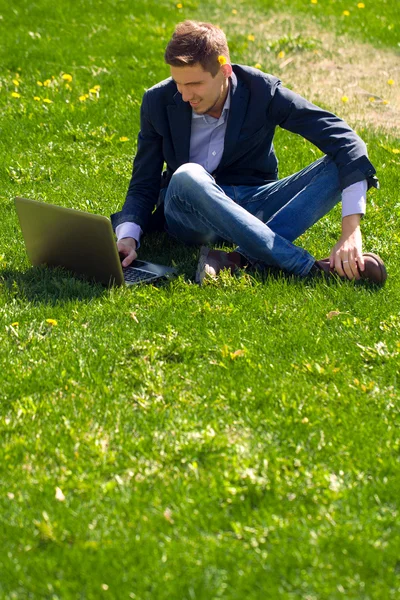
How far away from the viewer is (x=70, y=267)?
437 cm

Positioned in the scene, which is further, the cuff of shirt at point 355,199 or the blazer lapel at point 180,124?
the blazer lapel at point 180,124

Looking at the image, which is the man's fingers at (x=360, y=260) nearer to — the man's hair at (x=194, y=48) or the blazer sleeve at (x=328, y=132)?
the blazer sleeve at (x=328, y=132)

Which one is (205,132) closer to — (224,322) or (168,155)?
(168,155)

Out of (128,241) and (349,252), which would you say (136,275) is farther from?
(349,252)

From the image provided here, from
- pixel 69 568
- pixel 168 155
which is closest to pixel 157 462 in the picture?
pixel 69 568

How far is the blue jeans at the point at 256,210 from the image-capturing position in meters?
4.19

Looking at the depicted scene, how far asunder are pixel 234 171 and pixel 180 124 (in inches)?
16.3

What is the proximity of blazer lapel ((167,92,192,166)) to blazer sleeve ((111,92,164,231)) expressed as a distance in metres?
0.14

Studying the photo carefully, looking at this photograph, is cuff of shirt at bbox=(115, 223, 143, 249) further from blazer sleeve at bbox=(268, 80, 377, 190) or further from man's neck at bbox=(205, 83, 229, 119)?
blazer sleeve at bbox=(268, 80, 377, 190)

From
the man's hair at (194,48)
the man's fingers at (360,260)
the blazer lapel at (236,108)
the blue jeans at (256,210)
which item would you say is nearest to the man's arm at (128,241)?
the blue jeans at (256,210)

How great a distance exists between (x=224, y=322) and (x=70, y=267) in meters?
0.96

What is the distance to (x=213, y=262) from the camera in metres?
4.33

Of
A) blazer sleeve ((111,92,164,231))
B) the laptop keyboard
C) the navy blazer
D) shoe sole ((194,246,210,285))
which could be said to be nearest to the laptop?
the laptop keyboard

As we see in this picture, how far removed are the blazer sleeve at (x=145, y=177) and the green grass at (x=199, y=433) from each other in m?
0.31
